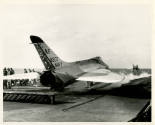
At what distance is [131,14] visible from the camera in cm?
174

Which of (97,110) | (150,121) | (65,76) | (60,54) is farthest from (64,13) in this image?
(150,121)

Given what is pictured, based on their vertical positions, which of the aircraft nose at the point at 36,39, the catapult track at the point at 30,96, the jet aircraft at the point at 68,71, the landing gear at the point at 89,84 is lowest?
the catapult track at the point at 30,96

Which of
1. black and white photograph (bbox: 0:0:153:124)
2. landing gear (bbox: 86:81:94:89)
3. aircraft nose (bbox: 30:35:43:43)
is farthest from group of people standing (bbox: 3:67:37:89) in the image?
landing gear (bbox: 86:81:94:89)

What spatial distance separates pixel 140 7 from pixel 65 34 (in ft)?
1.38

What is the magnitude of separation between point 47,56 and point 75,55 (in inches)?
5.8

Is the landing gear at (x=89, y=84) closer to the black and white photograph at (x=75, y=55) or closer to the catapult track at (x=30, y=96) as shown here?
the black and white photograph at (x=75, y=55)

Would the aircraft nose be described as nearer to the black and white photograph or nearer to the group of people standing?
the black and white photograph

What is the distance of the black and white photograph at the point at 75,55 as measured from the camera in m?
1.72

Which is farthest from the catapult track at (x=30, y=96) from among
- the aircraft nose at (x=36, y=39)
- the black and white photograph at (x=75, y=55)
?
the aircraft nose at (x=36, y=39)

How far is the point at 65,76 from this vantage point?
1.74 meters

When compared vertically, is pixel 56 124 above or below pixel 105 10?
below

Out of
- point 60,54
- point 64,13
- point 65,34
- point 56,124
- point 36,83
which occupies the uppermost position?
point 64,13

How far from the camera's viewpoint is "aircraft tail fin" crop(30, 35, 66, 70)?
1.71 m

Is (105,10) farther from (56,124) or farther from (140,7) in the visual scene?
(56,124)
